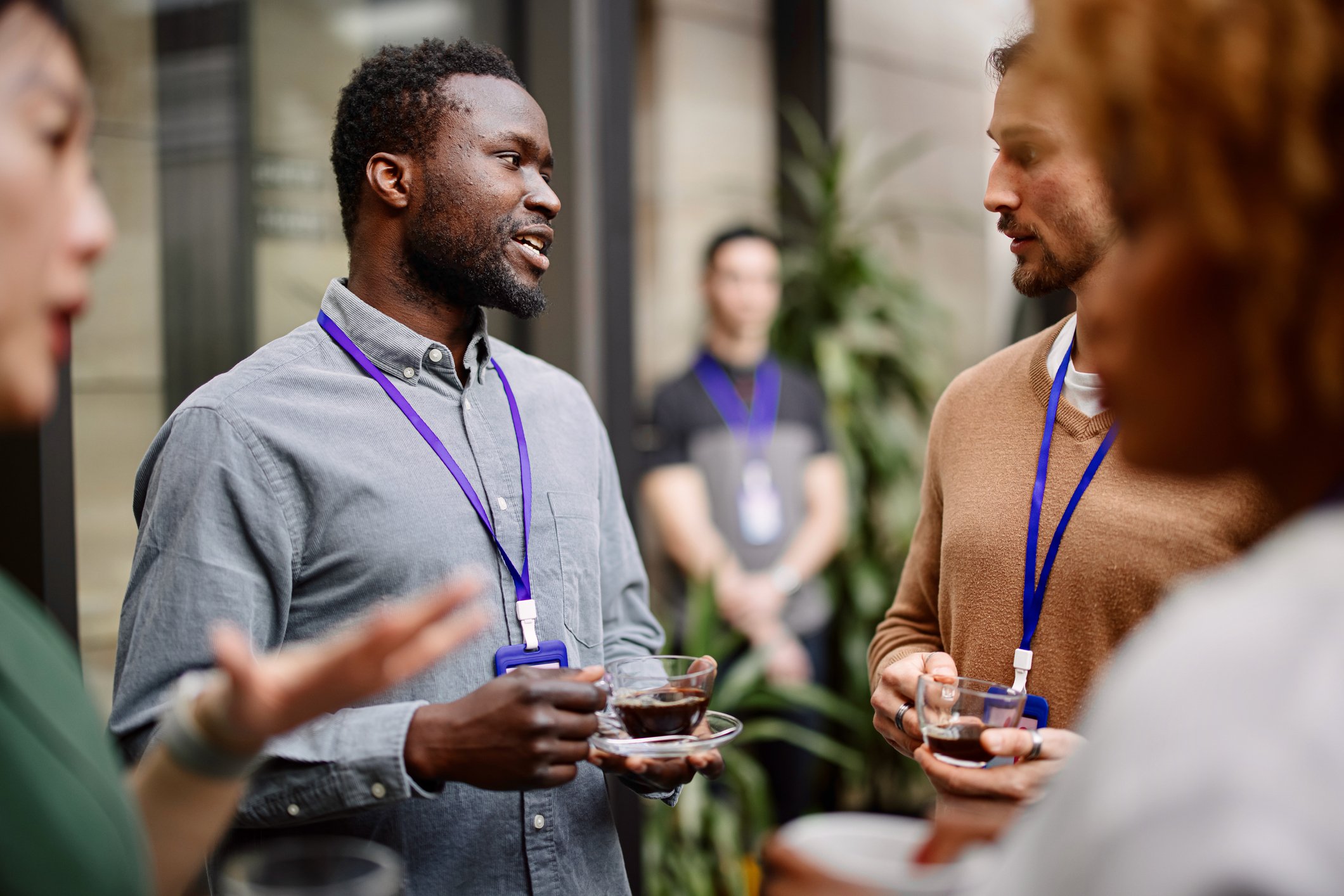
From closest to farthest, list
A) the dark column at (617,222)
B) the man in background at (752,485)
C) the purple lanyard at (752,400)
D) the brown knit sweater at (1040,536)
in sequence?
the brown knit sweater at (1040,536)
the dark column at (617,222)
the man in background at (752,485)
the purple lanyard at (752,400)

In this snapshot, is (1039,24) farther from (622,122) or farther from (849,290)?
(849,290)

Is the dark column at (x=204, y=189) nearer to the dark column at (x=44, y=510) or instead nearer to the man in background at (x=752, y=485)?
the dark column at (x=44, y=510)

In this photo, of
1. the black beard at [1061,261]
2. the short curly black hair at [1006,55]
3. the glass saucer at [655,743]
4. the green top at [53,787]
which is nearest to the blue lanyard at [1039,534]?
the black beard at [1061,261]

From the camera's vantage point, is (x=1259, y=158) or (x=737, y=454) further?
(x=737, y=454)

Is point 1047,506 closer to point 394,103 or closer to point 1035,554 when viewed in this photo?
point 1035,554

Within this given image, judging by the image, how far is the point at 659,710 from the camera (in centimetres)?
136

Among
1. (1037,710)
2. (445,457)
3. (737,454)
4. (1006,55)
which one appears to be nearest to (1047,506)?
(1037,710)

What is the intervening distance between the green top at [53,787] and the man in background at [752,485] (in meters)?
2.56

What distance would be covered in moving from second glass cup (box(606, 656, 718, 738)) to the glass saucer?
0.01 meters

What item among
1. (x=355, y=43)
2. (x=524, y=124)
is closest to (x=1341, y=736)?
(x=524, y=124)

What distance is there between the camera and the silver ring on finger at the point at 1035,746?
1276 mm

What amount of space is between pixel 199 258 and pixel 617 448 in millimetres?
1073

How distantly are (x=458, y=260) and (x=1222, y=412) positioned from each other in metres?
1.14

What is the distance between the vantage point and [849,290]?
3.86 metres
